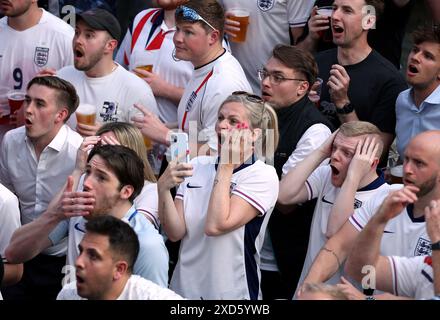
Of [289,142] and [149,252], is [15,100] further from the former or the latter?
[149,252]

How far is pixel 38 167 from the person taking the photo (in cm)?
691

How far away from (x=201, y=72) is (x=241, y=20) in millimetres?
985

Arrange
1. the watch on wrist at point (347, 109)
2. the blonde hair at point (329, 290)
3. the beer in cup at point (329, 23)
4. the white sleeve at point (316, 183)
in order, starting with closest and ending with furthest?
the blonde hair at point (329, 290), the white sleeve at point (316, 183), the watch on wrist at point (347, 109), the beer in cup at point (329, 23)

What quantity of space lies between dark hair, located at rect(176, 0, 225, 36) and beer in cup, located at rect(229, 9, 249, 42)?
62 cm

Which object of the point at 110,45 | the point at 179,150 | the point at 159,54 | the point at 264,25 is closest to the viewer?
the point at 179,150

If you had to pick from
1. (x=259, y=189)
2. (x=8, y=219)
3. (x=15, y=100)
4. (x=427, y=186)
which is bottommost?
(x=8, y=219)

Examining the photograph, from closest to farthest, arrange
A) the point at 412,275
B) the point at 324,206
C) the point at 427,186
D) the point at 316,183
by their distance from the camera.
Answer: the point at 412,275 < the point at 427,186 < the point at 324,206 < the point at 316,183

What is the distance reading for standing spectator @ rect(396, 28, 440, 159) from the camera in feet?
22.2

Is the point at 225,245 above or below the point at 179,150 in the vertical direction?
below

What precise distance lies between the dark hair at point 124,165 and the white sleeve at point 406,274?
1.39 metres

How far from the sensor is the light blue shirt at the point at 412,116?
6.77m

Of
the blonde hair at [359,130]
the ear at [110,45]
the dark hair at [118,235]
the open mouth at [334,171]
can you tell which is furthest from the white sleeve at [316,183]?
the ear at [110,45]

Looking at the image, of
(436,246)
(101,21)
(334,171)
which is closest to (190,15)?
(101,21)

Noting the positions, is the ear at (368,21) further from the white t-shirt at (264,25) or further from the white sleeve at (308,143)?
the white sleeve at (308,143)
